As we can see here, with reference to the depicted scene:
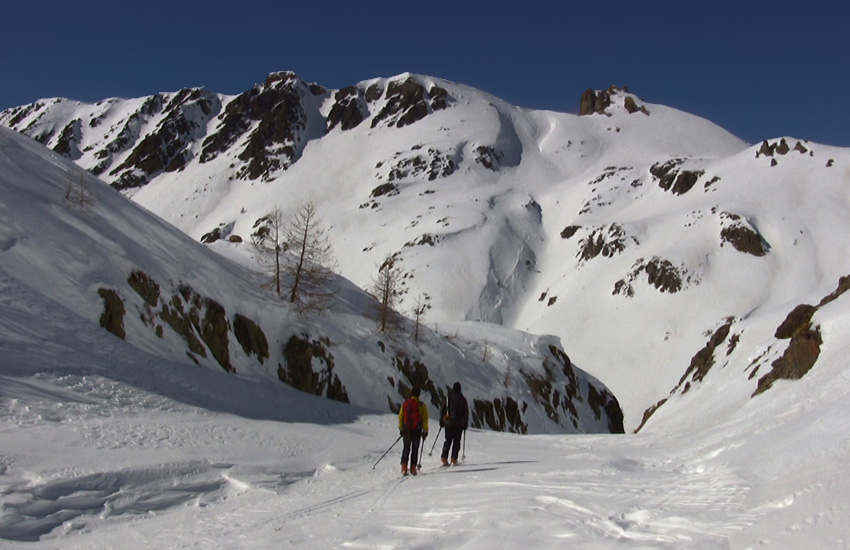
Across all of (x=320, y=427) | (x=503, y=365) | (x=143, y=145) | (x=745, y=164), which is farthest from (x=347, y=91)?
(x=320, y=427)

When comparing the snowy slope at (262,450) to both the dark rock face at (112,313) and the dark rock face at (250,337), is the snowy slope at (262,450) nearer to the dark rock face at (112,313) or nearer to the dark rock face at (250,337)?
the dark rock face at (112,313)

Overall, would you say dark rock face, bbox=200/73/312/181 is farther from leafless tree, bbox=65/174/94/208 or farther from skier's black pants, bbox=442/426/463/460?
skier's black pants, bbox=442/426/463/460

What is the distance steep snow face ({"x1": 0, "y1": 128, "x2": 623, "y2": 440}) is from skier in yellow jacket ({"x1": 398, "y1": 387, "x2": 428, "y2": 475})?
26.5 feet

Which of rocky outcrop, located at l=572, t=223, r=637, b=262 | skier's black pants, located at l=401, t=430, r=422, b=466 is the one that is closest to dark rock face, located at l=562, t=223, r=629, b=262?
rocky outcrop, located at l=572, t=223, r=637, b=262

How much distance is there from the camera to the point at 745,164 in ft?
301

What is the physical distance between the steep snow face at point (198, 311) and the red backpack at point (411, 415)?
8.06 m

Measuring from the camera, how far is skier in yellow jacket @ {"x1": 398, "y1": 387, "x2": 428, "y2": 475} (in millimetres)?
11169

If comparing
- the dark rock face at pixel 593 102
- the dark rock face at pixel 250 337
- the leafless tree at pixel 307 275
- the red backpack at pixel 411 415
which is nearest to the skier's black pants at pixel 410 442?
the red backpack at pixel 411 415

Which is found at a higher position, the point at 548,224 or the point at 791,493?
the point at 548,224

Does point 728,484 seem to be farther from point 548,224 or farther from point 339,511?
point 548,224

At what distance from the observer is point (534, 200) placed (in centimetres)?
10619

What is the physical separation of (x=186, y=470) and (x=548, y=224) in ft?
300

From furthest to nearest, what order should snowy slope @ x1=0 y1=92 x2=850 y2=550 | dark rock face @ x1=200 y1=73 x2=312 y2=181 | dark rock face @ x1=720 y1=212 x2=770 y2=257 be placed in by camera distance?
dark rock face @ x1=200 y1=73 x2=312 y2=181 → dark rock face @ x1=720 y1=212 x2=770 y2=257 → snowy slope @ x1=0 y1=92 x2=850 y2=550

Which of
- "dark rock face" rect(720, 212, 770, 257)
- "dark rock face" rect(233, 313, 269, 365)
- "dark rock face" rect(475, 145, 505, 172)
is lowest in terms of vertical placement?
"dark rock face" rect(233, 313, 269, 365)
